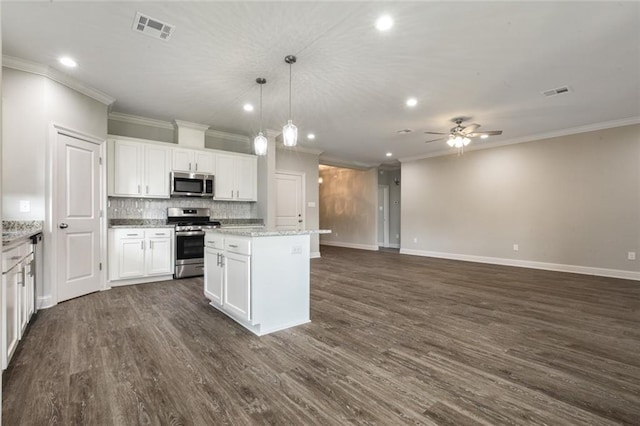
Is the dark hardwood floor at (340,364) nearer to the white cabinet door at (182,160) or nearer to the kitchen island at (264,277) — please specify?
the kitchen island at (264,277)

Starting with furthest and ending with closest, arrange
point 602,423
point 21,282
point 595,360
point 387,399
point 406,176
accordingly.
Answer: point 406,176
point 21,282
point 595,360
point 387,399
point 602,423

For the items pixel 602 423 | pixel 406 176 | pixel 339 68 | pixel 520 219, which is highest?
pixel 339 68

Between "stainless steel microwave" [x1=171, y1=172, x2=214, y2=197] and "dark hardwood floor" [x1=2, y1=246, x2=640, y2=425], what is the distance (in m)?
1.92

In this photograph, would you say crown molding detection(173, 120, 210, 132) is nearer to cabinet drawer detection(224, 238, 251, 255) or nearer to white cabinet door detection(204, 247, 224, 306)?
white cabinet door detection(204, 247, 224, 306)

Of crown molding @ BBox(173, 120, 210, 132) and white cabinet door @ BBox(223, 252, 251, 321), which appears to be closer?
white cabinet door @ BBox(223, 252, 251, 321)

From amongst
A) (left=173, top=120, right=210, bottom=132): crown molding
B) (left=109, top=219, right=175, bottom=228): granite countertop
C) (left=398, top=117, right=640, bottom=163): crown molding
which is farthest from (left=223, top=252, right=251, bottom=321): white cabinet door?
(left=398, top=117, right=640, bottom=163): crown molding

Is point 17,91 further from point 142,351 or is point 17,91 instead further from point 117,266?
point 142,351

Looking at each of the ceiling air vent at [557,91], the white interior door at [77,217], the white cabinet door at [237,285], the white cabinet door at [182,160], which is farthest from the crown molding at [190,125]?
the ceiling air vent at [557,91]

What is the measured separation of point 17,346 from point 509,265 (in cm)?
772

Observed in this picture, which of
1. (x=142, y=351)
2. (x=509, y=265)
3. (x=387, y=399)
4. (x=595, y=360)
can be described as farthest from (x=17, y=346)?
(x=509, y=265)

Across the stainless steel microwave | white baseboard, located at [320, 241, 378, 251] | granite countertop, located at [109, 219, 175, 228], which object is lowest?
white baseboard, located at [320, 241, 378, 251]

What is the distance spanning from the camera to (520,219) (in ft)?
21.5

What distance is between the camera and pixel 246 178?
6.22m

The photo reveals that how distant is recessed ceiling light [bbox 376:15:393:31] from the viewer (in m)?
2.64
